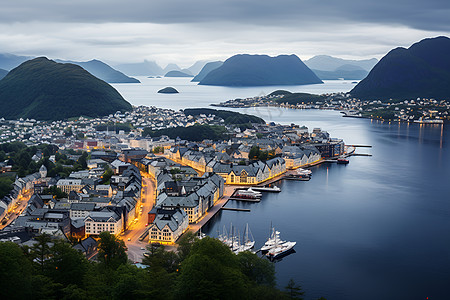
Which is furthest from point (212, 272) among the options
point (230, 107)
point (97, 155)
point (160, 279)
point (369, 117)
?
point (230, 107)

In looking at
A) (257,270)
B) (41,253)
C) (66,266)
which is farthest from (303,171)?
(66,266)

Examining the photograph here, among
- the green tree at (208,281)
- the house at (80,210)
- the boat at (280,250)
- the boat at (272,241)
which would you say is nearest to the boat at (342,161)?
the boat at (272,241)

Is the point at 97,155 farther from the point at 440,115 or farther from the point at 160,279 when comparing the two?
the point at 440,115

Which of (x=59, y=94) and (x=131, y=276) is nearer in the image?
(x=131, y=276)

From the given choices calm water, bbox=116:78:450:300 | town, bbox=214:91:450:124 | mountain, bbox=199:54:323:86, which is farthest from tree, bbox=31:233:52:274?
mountain, bbox=199:54:323:86

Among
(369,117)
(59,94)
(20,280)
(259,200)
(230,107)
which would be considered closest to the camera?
(20,280)

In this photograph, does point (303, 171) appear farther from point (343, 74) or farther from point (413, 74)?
point (343, 74)

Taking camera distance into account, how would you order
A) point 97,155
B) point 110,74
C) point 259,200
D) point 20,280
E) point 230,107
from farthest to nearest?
point 110,74, point 230,107, point 97,155, point 259,200, point 20,280
